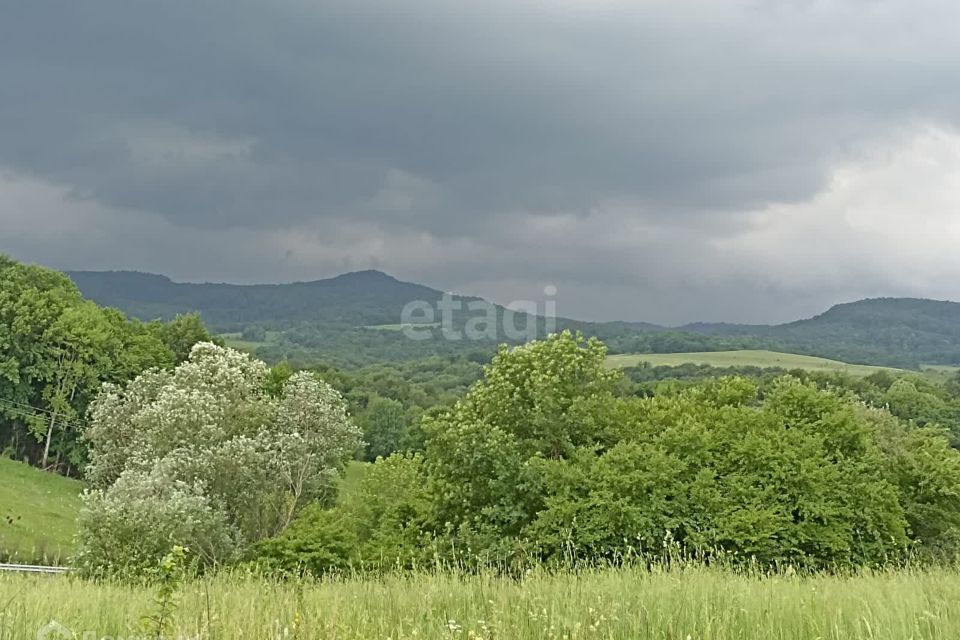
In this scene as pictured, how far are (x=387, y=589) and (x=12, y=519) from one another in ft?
156

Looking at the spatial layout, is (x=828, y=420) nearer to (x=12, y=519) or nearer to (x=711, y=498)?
(x=711, y=498)

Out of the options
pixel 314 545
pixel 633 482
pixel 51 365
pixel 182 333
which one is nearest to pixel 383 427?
pixel 182 333

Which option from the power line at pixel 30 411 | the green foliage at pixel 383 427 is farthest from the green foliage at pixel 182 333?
the green foliage at pixel 383 427

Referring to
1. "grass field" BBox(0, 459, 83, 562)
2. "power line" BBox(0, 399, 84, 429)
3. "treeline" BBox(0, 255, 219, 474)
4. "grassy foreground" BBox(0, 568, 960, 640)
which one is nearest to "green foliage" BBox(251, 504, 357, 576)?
"grass field" BBox(0, 459, 83, 562)

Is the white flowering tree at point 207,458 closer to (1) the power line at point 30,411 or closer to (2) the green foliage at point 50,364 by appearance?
(1) the power line at point 30,411

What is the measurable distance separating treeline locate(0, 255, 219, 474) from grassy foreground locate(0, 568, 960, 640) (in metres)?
65.8

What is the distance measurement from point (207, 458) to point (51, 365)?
1419 inches

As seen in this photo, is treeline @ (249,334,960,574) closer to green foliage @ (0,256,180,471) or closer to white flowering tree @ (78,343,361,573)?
white flowering tree @ (78,343,361,573)

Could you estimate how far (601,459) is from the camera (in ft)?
108

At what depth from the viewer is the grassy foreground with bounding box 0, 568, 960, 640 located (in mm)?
5949

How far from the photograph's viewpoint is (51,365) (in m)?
69.0

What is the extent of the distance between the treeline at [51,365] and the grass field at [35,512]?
7144mm

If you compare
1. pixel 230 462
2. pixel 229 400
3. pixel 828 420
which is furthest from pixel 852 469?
pixel 229 400

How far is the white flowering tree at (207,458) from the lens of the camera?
33.9 meters
